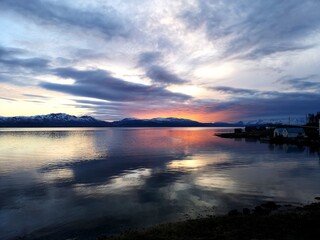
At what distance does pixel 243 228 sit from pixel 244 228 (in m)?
0.05

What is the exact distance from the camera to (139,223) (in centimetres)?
1730

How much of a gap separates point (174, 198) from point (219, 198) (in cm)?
368

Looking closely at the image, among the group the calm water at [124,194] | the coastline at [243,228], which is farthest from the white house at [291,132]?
the coastline at [243,228]

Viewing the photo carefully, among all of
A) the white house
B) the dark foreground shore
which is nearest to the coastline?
the dark foreground shore

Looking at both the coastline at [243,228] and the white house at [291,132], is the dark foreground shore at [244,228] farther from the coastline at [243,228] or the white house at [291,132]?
the white house at [291,132]

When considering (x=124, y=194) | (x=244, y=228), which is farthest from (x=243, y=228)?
(x=124, y=194)

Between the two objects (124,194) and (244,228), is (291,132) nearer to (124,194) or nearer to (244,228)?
(124,194)

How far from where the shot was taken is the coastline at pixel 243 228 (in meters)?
13.7

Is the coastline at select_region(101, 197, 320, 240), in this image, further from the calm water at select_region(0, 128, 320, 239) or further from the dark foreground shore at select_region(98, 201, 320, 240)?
the calm water at select_region(0, 128, 320, 239)

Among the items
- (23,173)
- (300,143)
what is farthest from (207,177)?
(300,143)

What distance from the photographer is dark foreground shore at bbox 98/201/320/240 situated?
44.9 ft

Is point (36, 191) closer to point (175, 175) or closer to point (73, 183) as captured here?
point (73, 183)

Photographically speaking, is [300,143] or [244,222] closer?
[244,222]

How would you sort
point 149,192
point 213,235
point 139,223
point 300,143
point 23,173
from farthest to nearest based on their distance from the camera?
1. point 300,143
2. point 23,173
3. point 149,192
4. point 139,223
5. point 213,235
